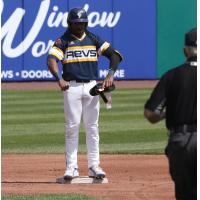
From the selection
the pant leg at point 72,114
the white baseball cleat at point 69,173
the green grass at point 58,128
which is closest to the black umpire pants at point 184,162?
the pant leg at point 72,114

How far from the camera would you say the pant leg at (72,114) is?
9656mm

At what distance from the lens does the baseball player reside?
9641 millimetres

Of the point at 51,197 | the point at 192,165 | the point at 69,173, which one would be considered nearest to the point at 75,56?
the point at 69,173

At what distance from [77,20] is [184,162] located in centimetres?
378

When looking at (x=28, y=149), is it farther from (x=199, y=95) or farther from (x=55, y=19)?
(x=55, y=19)

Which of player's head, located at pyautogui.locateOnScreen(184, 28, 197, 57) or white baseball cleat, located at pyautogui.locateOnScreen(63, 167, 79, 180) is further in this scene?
white baseball cleat, located at pyautogui.locateOnScreen(63, 167, 79, 180)

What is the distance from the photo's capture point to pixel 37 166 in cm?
1166

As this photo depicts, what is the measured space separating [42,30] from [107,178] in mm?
18609

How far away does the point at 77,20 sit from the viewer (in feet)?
31.4

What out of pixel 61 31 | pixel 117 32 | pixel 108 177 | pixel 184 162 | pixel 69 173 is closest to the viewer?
pixel 184 162

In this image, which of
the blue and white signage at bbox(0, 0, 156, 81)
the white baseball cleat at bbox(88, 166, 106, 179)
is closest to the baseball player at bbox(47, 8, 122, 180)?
the white baseball cleat at bbox(88, 166, 106, 179)

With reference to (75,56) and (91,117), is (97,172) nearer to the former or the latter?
(91,117)

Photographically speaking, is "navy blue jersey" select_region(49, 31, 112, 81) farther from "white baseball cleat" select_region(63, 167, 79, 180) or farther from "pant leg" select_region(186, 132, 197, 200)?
"pant leg" select_region(186, 132, 197, 200)

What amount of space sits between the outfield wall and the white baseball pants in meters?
18.7
